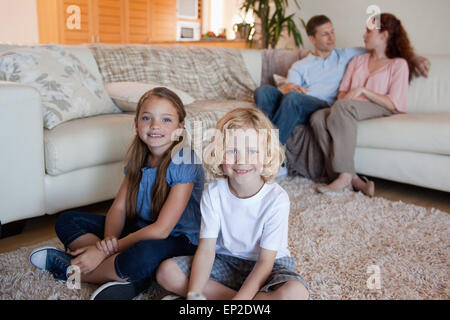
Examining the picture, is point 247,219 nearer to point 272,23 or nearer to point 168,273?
point 168,273

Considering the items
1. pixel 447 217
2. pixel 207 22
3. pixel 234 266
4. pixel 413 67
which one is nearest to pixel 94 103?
pixel 234 266

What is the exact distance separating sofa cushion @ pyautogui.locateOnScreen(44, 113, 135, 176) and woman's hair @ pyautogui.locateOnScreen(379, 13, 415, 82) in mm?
1623

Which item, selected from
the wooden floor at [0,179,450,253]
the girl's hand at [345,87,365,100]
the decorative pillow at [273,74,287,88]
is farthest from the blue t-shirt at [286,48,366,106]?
the wooden floor at [0,179,450,253]

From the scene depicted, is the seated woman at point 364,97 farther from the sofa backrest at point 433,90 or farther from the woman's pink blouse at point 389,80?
the sofa backrest at point 433,90

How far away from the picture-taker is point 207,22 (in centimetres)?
663

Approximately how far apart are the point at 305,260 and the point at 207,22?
5818 mm

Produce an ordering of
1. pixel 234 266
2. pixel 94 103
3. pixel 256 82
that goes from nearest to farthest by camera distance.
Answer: pixel 234 266 → pixel 94 103 → pixel 256 82

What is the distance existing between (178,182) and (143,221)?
0.71 ft

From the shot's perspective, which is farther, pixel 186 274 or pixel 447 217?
pixel 447 217

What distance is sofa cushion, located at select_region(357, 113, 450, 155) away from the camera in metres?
2.11

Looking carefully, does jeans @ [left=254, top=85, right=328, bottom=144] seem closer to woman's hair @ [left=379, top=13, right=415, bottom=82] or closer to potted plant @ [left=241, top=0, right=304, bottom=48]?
woman's hair @ [left=379, top=13, right=415, bottom=82]

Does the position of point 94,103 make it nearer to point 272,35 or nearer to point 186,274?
point 186,274

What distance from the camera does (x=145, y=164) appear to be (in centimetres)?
137

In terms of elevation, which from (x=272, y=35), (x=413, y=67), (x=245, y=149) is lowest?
(x=245, y=149)
